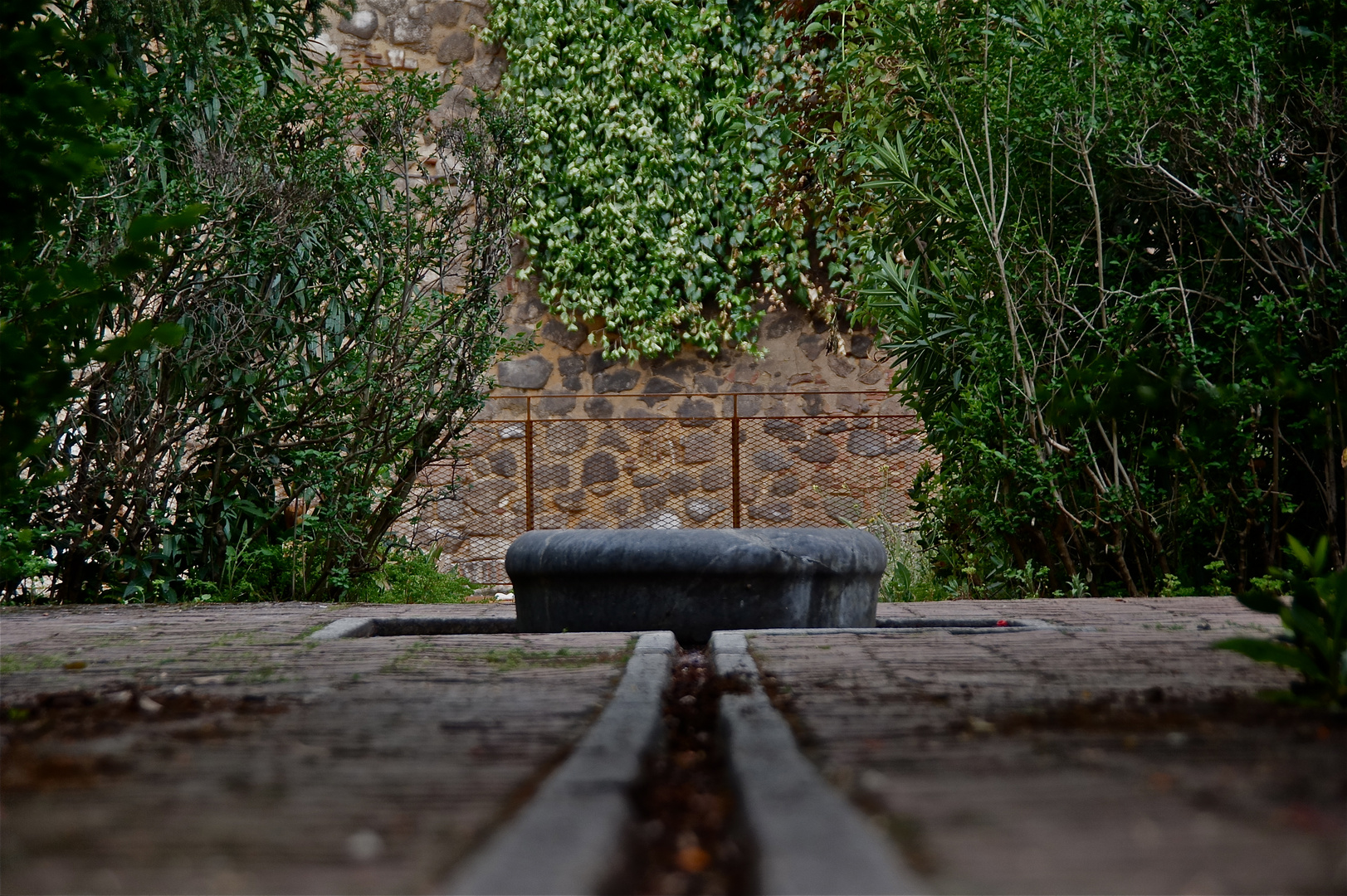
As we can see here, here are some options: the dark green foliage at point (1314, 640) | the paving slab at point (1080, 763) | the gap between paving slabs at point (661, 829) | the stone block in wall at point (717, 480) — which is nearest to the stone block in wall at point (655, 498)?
the stone block in wall at point (717, 480)

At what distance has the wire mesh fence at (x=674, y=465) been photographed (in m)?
8.44

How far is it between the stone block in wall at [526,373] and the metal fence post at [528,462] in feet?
0.38

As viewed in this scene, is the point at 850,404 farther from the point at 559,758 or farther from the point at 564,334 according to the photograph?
the point at 559,758

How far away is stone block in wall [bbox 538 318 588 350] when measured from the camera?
863 centimetres

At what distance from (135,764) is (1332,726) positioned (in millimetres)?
2008

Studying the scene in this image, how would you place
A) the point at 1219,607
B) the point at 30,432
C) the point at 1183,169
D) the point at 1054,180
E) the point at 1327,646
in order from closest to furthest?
the point at 1327,646 < the point at 30,432 < the point at 1219,607 < the point at 1183,169 < the point at 1054,180

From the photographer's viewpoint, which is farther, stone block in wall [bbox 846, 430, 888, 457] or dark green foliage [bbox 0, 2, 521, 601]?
stone block in wall [bbox 846, 430, 888, 457]

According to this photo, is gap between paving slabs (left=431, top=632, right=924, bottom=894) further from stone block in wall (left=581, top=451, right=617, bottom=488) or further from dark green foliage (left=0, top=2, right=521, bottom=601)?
stone block in wall (left=581, top=451, right=617, bottom=488)

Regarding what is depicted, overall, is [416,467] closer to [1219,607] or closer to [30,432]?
[30,432]

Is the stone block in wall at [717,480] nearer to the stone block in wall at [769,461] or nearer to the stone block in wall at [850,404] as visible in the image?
the stone block in wall at [769,461]

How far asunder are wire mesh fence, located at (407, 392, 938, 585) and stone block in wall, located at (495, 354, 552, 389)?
5.2 inches

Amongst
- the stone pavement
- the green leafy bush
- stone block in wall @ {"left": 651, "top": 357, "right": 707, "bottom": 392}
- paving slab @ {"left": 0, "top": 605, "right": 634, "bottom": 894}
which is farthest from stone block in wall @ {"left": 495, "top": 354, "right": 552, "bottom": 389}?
the stone pavement

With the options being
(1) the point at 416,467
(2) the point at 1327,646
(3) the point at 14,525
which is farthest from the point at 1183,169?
(3) the point at 14,525

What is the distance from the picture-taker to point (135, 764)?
184cm
